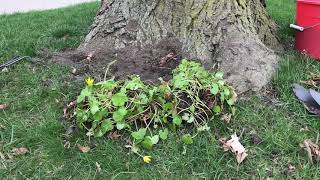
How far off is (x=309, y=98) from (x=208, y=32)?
89 cm

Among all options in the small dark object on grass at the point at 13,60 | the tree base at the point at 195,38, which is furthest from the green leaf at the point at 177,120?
the small dark object on grass at the point at 13,60

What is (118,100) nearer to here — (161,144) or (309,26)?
(161,144)

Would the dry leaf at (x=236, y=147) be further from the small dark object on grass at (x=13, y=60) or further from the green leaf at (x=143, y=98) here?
the small dark object on grass at (x=13, y=60)

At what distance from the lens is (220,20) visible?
3609mm

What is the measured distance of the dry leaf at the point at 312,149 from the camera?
2.72m

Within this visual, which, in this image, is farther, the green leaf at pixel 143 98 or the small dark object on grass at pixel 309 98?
the small dark object on grass at pixel 309 98

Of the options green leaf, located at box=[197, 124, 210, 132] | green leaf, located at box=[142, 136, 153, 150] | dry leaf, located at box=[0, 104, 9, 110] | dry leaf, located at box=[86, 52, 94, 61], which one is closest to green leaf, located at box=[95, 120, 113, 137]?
green leaf, located at box=[142, 136, 153, 150]

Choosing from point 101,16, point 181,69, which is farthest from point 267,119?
point 101,16

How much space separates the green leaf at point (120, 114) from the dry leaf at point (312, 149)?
107cm

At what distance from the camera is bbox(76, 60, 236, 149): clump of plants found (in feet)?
9.52

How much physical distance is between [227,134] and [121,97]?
2.24 feet

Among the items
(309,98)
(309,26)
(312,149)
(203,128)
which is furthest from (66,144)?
(309,26)

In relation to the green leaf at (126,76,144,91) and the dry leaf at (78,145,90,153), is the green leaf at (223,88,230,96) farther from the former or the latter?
the dry leaf at (78,145,90,153)

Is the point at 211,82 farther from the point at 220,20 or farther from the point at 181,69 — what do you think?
the point at 220,20
